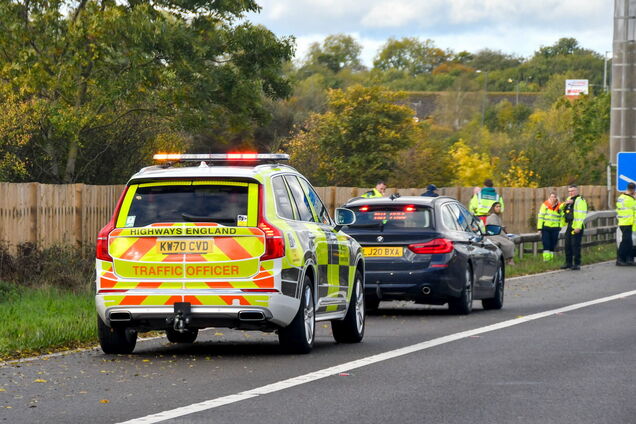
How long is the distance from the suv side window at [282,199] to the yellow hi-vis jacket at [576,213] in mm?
16983

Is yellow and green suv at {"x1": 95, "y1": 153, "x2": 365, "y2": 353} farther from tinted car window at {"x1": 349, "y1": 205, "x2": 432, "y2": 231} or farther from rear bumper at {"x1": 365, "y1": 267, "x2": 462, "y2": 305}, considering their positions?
tinted car window at {"x1": 349, "y1": 205, "x2": 432, "y2": 231}

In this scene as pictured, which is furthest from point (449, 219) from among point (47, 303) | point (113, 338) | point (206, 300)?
point (206, 300)

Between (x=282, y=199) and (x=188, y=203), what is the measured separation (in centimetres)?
91

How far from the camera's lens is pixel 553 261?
3098 centimetres

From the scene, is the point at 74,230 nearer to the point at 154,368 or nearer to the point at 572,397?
the point at 154,368

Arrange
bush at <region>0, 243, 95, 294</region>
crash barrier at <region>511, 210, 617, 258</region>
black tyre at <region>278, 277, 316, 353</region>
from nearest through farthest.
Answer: black tyre at <region>278, 277, 316, 353</region>, bush at <region>0, 243, 95, 294</region>, crash barrier at <region>511, 210, 617, 258</region>

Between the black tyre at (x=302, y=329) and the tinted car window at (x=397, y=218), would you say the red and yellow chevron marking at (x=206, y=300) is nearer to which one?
the black tyre at (x=302, y=329)

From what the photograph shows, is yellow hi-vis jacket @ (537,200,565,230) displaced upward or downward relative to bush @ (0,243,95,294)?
upward

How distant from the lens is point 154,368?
1163 centimetres

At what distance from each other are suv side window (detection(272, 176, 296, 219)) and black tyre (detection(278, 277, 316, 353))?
59cm

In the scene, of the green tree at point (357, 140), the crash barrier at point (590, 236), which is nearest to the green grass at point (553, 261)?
the crash barrier at point (590, 236)

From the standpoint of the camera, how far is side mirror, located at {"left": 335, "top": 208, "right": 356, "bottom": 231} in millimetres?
14188

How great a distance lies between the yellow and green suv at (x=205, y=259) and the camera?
12.1m

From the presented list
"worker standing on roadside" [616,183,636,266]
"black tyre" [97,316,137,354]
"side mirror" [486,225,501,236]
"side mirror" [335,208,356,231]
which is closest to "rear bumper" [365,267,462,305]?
"side mirror" [486,225,501,236]
